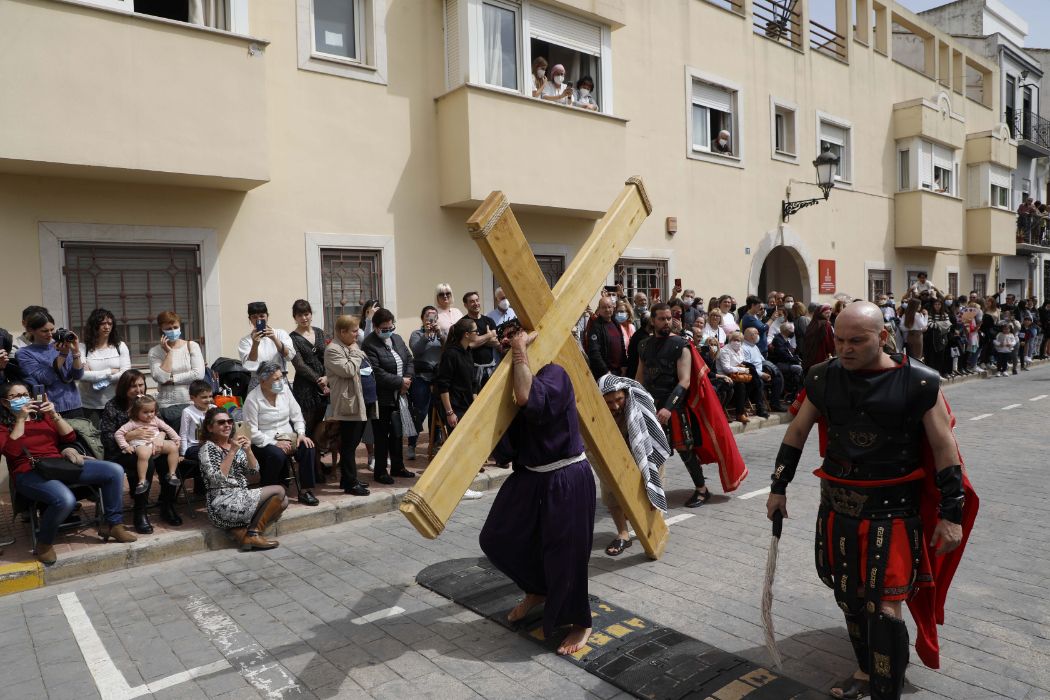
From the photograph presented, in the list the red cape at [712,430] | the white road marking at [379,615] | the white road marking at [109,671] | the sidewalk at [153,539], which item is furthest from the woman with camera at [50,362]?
the red cape at [712,430]

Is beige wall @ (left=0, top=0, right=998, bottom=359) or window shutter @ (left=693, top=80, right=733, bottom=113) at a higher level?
window shutter @ (left=693, top=80, right=733, bottom=113)

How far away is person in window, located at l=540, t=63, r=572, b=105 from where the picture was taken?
38.1 feet

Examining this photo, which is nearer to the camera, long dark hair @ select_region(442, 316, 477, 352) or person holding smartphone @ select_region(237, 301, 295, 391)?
person holding smartphone @ select_region(237, 301, 295, 391)

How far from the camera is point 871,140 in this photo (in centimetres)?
1969

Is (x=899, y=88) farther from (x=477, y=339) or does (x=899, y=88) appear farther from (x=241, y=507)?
(x=241, y=507)

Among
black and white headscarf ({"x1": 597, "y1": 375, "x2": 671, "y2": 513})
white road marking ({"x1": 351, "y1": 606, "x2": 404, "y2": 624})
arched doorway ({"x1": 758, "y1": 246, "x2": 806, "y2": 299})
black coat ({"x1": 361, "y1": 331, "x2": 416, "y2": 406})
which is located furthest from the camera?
arched doorway ({"x1": 758, "y1": 246, "x2": 806, "y2": 299})

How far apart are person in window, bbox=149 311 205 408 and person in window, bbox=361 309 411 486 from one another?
1.67 metres

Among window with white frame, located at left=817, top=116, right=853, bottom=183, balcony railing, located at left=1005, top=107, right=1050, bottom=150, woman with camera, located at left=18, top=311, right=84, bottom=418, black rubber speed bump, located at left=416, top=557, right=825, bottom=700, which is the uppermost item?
balcony railing, located at left=1005, top=107, right=1050, bottom=150

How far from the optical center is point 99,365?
6.80m

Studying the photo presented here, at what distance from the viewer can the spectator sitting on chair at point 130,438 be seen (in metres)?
6.22

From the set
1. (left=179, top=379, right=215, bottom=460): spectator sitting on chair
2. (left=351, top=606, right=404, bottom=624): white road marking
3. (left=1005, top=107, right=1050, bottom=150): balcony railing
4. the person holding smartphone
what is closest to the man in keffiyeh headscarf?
(left=351, top=606, right=404, bottom=624): white road marking

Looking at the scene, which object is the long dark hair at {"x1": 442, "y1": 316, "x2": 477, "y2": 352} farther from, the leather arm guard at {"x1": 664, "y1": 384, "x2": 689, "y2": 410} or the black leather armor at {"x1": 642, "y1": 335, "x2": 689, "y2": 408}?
the leather arm guard at {"x1": 664, "y1": 384, "x2": 689, "y2": 410}

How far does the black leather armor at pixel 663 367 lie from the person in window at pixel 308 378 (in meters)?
3.31

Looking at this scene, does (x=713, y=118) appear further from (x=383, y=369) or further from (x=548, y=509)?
(x=548, y=509)
